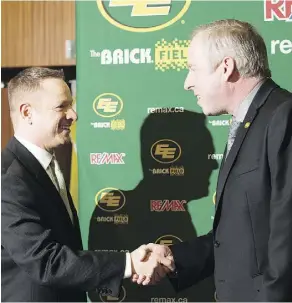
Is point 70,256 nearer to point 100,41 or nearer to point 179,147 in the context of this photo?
point 179,147

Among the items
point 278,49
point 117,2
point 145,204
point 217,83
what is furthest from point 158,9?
point 145,204

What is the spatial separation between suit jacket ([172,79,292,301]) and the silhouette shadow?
664mm

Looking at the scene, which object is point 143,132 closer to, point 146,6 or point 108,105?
point 108,105

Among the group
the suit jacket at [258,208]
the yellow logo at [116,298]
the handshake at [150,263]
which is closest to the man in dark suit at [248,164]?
the suit jacket at [258,208]

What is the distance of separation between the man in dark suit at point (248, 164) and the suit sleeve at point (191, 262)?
16.0 inches

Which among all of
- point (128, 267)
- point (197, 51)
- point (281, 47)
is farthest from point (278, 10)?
point (128, 267)

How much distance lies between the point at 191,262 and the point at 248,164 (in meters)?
0.78

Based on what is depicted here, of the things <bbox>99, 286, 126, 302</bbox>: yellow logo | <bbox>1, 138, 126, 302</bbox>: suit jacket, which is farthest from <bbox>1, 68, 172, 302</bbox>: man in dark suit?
<bbox>99, 286, 126, 302</bbox>: yellow logo

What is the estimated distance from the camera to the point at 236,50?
184 cm

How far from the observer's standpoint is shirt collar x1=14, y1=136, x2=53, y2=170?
2191 millimetres

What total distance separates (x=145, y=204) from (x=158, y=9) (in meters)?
1.00

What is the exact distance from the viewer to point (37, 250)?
2.00 meters

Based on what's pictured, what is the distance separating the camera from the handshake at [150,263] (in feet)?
7.19

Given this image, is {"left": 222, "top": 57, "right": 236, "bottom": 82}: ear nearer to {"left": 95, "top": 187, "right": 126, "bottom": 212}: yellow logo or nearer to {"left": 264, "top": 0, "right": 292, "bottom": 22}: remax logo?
{"left": 264, "top": 0, "right": 292, "bottom": 22}: remax logo
